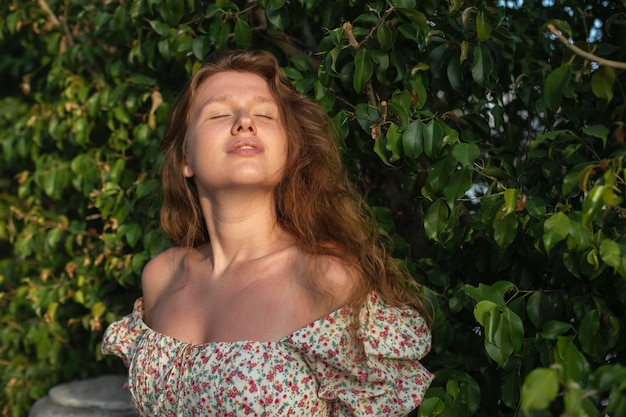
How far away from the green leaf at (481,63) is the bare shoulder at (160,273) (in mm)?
959

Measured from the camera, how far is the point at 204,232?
2357 mm

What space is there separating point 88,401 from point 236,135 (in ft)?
4.18

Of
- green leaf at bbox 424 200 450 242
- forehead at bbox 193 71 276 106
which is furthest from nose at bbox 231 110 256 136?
green leaf at bbox 424 200 450 242

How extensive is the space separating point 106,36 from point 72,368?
4.10 ft

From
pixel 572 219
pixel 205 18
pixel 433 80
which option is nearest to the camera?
pixel 572 219

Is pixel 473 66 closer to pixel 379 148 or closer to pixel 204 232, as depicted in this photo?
pixel 379 148

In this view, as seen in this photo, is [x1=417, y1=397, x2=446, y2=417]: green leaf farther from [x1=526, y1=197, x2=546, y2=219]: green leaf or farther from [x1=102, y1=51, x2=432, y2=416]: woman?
[x1=526, y1=197, x2=546, y2=219]: green leaf

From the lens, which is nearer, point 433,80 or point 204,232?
point 433,80

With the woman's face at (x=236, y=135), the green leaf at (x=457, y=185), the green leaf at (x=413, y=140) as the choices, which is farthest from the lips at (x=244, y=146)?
the green leaf at (x=457, y=185)

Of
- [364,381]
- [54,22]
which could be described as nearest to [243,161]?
[364,381]

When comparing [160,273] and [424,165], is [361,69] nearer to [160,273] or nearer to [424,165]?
[424,165]

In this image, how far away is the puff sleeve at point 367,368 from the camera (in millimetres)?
1822

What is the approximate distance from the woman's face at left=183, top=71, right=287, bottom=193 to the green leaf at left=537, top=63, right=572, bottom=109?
2.35 feet

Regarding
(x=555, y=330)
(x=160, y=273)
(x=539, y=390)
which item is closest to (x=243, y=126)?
(x=160, y=273)
